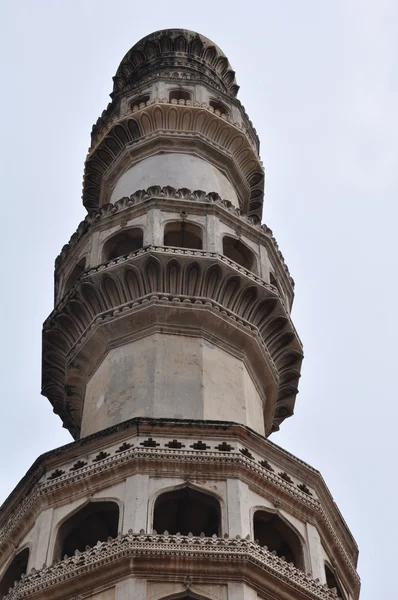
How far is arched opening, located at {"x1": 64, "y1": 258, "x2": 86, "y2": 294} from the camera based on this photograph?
2433 centimetres

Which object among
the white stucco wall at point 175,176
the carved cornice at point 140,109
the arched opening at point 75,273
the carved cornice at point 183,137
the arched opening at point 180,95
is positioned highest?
the arched opening at point 180,95

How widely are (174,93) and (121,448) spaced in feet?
44.5

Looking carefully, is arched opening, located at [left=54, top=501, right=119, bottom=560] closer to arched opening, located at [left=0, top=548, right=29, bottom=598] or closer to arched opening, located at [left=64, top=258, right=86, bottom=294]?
arched opening, located at [left=0, top=548, right=29, bottom=598]

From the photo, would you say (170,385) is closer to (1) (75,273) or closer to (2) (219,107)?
(1) (75,273)

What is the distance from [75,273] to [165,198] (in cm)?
221

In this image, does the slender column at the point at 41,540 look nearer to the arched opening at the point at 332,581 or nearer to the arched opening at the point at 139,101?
the arched opening at the point at 332,581

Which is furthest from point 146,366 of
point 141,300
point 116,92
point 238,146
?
point 116,92

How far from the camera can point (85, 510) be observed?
1778 centimetres

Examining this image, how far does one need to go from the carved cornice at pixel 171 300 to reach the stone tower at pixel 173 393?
0.03 metres

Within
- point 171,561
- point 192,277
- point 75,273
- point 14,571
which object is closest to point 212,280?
point 192,277

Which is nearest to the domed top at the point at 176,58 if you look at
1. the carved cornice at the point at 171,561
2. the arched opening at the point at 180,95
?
the arched opening at the point at 180,95

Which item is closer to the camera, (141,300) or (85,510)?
(85,510)

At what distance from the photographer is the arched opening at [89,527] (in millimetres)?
17641

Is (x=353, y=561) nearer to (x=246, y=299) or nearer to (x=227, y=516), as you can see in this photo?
(x=227, y=516)
